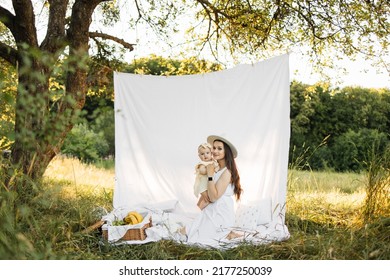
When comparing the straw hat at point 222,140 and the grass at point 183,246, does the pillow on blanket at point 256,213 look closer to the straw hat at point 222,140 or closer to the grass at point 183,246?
the grass at point 183,246

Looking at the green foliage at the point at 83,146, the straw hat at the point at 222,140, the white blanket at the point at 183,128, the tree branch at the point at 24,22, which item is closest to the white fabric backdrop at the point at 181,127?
the white blanket at the point at 183,128

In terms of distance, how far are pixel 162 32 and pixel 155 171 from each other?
220cm

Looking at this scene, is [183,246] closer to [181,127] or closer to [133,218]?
[133,218]

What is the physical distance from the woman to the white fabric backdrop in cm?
55

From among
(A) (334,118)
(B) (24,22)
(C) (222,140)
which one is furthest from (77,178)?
(A) (334,118)

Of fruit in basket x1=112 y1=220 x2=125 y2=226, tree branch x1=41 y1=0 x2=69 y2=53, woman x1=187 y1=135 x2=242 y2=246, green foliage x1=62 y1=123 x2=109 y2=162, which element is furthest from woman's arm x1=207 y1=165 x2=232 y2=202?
green foliage x1=62 y1=123 x2=109 y2=162

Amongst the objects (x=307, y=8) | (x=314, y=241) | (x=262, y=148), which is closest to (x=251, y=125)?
(x=262, y=148)

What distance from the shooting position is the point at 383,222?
3314mm

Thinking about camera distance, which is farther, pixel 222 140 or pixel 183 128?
pixel 183 128

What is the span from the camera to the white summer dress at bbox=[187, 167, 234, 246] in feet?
11.7

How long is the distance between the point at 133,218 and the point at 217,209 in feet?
2.02

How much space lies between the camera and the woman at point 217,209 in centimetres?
357

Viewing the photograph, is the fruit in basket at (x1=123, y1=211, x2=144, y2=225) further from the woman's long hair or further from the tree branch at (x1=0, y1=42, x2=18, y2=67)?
the tree branch at (x1=0, y1=42, x2=18, y2=67)

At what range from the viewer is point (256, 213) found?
4.05 metres
